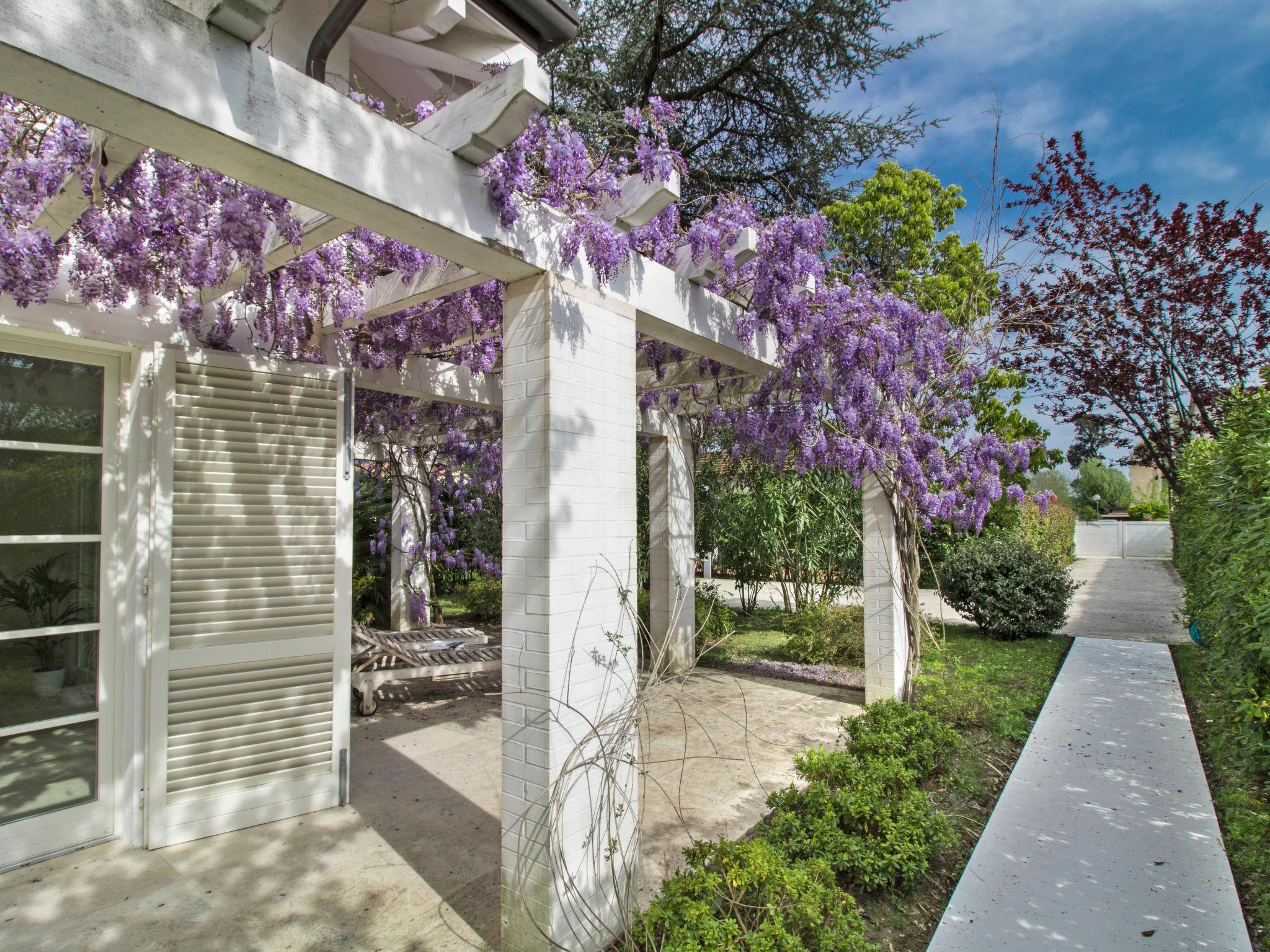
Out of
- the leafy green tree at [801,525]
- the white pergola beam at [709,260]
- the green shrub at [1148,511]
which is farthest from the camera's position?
the green shrub at [1148,511]

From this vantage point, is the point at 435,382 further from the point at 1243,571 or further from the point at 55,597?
the point at 1243,571

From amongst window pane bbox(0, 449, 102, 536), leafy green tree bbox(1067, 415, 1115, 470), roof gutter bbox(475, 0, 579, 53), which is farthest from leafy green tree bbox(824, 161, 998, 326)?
window pane bbox(0, 449, 102, 536)

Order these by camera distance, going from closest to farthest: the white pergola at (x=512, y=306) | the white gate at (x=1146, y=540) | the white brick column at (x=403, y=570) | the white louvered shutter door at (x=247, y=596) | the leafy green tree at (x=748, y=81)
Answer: the white pergola at (x=512, y=306) < the white louvered shutter door at (x=247, y=596) < the leafy green tree at (x=748, y=81) < the white brick column at (x=403, y=570) < the white gate at (x=1146, y=540)

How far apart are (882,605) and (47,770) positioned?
181 inches

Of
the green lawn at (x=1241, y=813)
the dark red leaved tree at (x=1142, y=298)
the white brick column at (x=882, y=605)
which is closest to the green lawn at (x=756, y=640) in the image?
the white brick column at (x=882, y=605)

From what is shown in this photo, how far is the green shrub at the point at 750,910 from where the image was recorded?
1912 mm

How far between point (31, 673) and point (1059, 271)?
30.7ft

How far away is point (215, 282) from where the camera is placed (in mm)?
2754

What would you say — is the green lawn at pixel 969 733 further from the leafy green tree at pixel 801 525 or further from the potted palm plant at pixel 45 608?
the potted palm plant at pixel 45 608

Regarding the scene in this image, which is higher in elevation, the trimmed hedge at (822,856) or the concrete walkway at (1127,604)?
the trimmed hedge at (822,856)

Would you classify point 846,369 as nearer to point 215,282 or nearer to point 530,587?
point 530,587

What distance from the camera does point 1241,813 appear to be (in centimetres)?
300

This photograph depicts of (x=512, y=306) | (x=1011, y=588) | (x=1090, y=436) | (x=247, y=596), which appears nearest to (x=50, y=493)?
(x=247, y=596)

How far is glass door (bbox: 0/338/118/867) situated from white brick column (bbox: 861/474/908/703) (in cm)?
438
